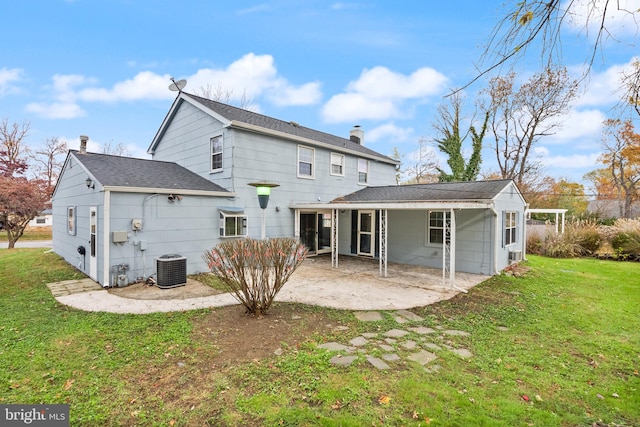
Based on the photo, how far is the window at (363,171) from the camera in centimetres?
1479

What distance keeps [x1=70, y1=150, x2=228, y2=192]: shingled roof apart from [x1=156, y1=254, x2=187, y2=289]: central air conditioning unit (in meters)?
2.12

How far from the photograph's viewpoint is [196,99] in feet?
36.2

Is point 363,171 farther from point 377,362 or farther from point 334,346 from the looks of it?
point 377,362

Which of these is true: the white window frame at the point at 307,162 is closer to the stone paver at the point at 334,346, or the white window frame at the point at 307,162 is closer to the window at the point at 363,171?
the window at the point at 363,171

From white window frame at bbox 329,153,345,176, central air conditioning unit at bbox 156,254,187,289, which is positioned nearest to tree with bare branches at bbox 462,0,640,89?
central air conditioning unit at bbox 156,254,187,289

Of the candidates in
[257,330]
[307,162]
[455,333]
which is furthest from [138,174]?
[455,333]

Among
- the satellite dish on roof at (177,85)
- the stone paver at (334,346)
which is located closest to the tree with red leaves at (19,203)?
the satellite dish on roof at (177,85)

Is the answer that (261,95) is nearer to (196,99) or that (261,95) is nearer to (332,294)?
(196,99)

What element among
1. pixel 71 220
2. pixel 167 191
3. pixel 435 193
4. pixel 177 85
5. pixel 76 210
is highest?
pixel 177 85

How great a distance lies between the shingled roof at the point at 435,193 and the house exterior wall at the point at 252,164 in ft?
4.81

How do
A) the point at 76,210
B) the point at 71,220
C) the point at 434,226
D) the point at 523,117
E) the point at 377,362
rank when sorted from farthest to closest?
the point at 523,117 → the point at 434,226 → the point at 71,220 → the point at 76,210 → the point at 377,362

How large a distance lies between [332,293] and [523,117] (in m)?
22.5

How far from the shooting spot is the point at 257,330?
4.79 meters

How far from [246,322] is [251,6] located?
6618mm
